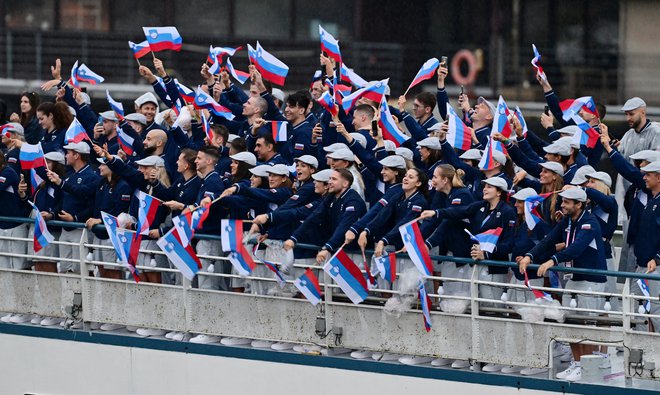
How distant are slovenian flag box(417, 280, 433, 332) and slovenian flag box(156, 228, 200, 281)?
7.45 ft

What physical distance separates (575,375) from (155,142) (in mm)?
4910

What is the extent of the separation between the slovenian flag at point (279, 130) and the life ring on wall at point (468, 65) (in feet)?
48.4

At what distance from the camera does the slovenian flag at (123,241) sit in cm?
1453

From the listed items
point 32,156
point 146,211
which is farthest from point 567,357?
point 32,156

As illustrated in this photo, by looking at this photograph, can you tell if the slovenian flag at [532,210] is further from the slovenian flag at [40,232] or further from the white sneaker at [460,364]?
the slovenian flag at [40,232]

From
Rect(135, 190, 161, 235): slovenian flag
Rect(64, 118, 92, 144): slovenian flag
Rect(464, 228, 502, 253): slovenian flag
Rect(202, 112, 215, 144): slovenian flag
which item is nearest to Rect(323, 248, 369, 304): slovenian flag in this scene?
Rect(464, 228, 502, 253): slovenian flag

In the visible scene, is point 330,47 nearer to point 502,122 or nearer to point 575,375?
point 502,122

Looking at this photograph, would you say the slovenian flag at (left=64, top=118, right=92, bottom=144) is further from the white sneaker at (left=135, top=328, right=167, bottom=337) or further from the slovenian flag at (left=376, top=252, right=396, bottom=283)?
the slovenian flag at (left=376, top=252, right=396, bottom=283)

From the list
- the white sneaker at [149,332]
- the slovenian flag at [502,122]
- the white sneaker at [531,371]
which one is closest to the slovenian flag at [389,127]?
the slovenian flag at [502,122]

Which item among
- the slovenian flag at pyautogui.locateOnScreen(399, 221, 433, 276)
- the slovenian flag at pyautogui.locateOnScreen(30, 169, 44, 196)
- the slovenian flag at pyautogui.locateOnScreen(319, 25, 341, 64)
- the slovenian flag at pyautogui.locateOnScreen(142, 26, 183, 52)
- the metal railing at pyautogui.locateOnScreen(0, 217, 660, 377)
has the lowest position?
the metal railing at pyautogui.locateOnScreen(0, 217, 660, 377)

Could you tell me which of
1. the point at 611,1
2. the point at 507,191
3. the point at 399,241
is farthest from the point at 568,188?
the point at 611,1

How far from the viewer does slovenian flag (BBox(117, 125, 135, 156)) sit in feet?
51.2

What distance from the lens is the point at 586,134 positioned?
1377 cm

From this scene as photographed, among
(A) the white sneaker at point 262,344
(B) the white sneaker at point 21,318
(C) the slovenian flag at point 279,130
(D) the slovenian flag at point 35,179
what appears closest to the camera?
(A) the white sneaker at point 262,344
